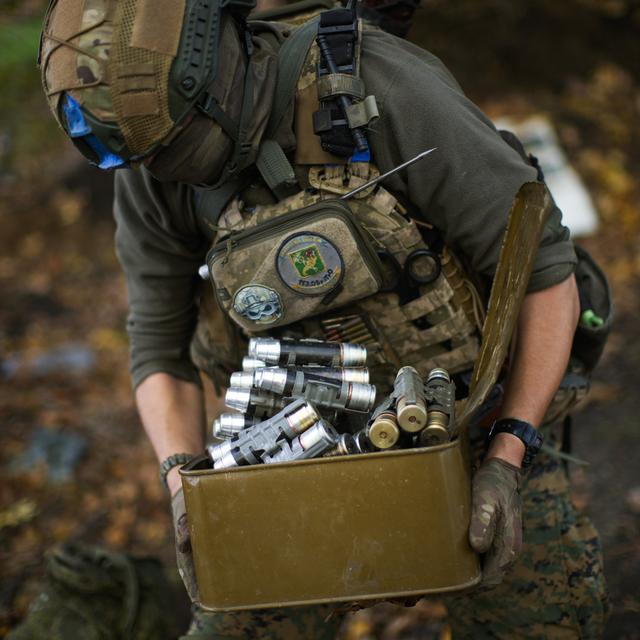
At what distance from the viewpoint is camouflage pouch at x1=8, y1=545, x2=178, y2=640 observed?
3926 millimetres

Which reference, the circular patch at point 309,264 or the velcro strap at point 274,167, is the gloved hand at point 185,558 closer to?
the circular patch at point 309,264

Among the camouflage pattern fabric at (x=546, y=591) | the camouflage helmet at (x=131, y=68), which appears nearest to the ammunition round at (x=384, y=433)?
the camouflage pattern fabric at (x=546, y=591)

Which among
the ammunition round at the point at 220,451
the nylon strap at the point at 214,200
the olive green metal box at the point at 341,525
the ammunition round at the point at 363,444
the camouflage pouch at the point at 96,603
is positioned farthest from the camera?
the camouflage pouch at the point at 96,603

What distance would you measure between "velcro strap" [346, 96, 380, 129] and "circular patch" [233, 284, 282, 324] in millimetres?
616

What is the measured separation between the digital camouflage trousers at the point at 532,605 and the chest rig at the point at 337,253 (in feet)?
2.53

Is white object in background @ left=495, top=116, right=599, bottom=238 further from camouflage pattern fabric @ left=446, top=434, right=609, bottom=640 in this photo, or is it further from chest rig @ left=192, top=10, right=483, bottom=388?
chest rig @ left=192, top=10, right=483, bottom=388

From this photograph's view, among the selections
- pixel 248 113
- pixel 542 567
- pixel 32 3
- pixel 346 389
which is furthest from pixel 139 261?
A: pixel 32 3

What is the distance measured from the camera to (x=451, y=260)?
9.50 ft

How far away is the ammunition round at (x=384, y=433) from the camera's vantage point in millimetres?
2225

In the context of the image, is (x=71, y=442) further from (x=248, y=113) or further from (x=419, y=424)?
(x=419, y=424)

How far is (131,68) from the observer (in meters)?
2.55

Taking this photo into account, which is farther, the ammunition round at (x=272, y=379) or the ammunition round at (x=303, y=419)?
the ammunition round at (x=272, y=379)

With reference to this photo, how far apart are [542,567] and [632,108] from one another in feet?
18.9

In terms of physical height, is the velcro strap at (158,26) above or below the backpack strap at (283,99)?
above
